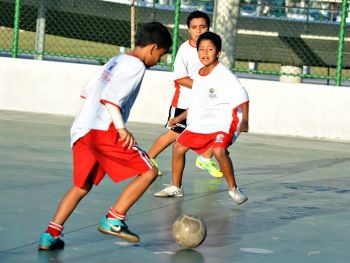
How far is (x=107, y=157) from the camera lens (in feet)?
23.9

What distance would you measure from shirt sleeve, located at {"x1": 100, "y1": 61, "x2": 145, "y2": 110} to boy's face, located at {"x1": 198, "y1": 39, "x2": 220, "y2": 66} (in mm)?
2425

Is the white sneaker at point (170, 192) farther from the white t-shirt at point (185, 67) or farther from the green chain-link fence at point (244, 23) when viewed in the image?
the green chain-link fence at point (244, 23)

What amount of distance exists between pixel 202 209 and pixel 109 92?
7.94ft

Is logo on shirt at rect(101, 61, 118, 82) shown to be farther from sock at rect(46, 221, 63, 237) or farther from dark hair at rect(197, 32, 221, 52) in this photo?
dark hair at rect(197, 32, 221, 52)

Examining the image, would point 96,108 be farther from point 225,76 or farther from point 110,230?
point 225,76

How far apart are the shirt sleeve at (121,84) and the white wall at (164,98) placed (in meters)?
9.10

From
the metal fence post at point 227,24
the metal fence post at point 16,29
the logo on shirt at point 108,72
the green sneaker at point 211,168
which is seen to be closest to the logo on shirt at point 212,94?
the green sneaker at point 211,168

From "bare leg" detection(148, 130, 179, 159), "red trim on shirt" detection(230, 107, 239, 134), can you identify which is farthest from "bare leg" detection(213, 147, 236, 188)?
"bare leg" detection(148, 130, 179, 159)

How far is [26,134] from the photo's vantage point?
1419 cm

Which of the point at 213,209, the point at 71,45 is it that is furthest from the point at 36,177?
the point at 71,45

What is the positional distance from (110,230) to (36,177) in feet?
10.7

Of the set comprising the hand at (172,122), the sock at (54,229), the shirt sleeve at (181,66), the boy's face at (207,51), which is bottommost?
the sock at (54,229)

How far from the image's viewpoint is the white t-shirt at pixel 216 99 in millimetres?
9727

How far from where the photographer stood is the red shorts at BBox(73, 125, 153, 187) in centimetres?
725
